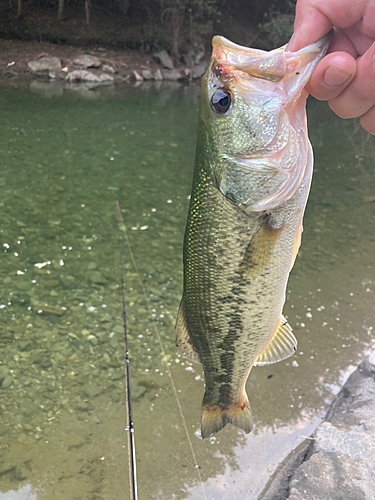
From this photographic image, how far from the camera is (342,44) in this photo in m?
1.55

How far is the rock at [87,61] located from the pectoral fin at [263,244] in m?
18.4

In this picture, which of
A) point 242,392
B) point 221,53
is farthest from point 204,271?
point 221,53

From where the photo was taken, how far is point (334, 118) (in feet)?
54.0

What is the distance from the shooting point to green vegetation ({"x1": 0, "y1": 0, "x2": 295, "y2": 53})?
19.3 metres

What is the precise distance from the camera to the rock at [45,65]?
16734mm

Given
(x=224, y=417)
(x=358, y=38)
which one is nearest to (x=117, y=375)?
(x=224, y=417)

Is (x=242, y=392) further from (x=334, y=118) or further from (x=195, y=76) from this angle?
(x=195, y=76)

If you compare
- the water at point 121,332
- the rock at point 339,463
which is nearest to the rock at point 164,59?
the water at point 121,332

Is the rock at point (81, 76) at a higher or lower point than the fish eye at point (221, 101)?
lower

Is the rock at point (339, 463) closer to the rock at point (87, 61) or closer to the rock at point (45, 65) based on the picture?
the rock at point (45, 65)

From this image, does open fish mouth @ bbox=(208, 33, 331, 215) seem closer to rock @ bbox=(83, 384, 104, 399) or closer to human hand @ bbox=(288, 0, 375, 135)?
human hand @ bbox=(288, 0, 375, 135)

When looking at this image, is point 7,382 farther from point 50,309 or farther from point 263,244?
point 263,244

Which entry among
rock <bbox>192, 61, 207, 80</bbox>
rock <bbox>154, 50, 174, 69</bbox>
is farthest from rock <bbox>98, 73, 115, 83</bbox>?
rock <bbox>192, 61, 207, 80</bbox>

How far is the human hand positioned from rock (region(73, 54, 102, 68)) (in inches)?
717
